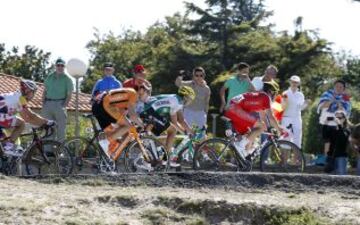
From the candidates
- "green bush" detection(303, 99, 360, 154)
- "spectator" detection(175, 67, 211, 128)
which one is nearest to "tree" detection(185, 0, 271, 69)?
"green bush" detection(303, 99, 360, 154)

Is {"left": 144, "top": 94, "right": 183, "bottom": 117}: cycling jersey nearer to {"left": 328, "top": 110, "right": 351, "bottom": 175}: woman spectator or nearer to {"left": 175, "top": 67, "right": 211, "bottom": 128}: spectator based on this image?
{"left": 175, "top": 67, "right": 211, "bottom": 128}: spectator

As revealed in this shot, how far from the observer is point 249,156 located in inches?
490

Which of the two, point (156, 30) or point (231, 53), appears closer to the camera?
point (231, 53)

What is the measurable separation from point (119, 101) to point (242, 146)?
87.9 inches

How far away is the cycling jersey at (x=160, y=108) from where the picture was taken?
476 inches

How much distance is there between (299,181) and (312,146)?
1130 centimetres

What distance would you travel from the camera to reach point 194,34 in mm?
40281

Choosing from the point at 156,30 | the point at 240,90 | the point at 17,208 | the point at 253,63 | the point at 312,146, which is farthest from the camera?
the point at 156,30

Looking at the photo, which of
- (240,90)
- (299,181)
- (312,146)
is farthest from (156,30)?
(299,181)

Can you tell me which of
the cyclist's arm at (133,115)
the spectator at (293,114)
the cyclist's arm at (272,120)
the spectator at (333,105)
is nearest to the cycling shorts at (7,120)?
the cyclist's arm at (133,115)

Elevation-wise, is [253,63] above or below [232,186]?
above

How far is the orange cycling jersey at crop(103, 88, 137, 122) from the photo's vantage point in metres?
11.2

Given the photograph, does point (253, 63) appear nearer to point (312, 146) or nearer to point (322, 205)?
point (312, 146)

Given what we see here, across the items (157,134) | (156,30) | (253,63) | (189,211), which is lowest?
(189,211)
